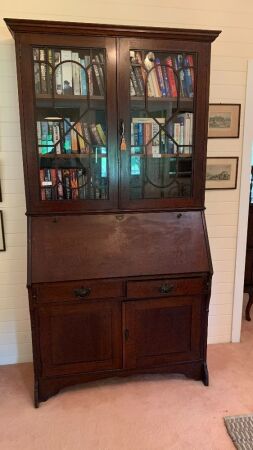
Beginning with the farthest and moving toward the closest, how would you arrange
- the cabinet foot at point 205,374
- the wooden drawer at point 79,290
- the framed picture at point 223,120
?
the framed picture at point 223,120
the cabinet foot at point 205,374
the wooden drawer at point 79,290

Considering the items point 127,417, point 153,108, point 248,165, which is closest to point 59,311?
point 127,417

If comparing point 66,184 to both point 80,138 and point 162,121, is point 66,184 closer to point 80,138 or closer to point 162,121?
point 80,138

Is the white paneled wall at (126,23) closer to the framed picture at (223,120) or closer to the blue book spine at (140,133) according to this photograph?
the framed picture at (223,120)

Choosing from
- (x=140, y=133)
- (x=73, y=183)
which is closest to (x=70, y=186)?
(x=73, y=183)

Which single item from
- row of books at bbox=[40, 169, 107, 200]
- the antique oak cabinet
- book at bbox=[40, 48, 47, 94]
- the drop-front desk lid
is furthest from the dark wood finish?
the drop-front desk lid

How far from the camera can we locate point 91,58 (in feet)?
6.09

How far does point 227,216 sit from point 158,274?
0.85 m

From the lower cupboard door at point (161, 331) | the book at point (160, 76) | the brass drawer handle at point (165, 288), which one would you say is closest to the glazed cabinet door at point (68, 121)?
the book at point (160, 76)

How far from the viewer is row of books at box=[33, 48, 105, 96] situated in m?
1.82

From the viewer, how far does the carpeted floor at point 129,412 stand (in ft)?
5.82

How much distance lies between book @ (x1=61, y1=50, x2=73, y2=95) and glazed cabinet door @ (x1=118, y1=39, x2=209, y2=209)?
280 mm

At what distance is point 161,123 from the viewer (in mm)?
2018

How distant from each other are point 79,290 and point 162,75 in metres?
1.35

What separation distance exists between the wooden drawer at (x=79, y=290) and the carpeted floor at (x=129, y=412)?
67 cm
